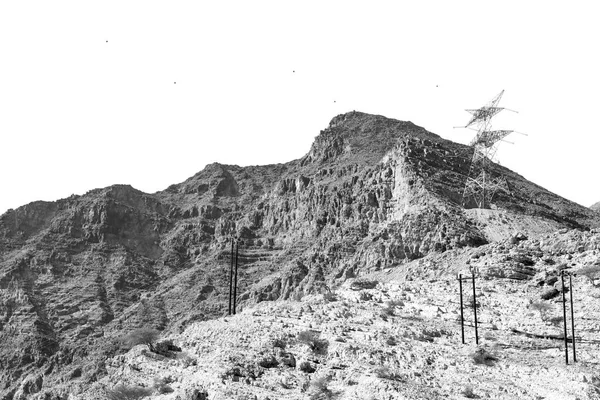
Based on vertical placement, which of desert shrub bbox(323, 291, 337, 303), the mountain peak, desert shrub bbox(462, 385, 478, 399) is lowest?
desert shrub bbox(462, 385, 478, 399)

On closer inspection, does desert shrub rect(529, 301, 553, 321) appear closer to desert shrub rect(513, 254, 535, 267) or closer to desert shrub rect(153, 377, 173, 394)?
desert shrub rect(513, 254, 535, 267)

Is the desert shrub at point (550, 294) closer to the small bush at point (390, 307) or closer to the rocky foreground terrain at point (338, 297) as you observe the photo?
the rocky foreground terrain at point (338, 297)

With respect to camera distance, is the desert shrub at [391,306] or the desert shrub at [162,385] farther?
the desert shrub at [391,306]

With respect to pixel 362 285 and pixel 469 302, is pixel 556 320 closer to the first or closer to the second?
pixel 469 302

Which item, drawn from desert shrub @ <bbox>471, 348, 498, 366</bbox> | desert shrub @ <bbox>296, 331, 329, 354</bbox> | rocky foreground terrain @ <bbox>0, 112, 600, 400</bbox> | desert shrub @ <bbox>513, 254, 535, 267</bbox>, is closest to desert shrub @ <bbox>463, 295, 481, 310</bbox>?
rocky foreground terrain @ <bbox>0, 112, 600, 400</bbox>

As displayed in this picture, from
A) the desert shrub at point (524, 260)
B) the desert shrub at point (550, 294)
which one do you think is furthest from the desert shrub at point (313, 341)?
the desert shrub at point (524, 260)

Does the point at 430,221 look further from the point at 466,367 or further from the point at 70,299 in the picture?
the point at 70,299

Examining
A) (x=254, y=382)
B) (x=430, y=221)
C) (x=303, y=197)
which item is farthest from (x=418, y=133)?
(x=254, y=382)
